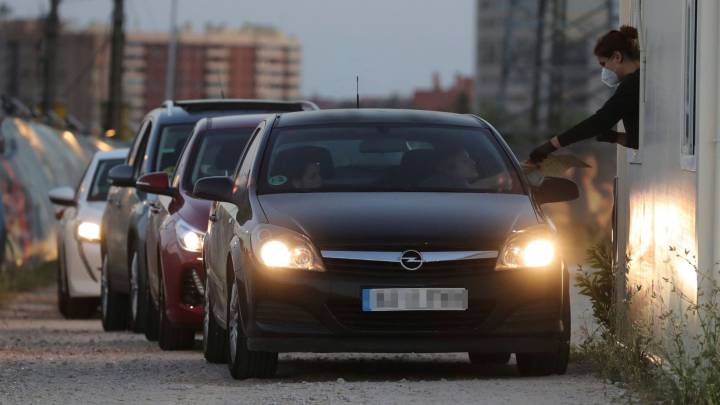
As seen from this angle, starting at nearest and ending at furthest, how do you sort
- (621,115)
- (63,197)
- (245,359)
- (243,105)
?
1. (245,359)
2. (621,115)
3. (243,105)
4. (63,197)

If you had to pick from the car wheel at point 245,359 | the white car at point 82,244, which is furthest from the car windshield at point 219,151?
the white car at point 82,244

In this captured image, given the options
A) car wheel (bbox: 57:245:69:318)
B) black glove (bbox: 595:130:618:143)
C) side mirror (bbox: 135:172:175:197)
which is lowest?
car wheel (bbox: 57:245:69:318)

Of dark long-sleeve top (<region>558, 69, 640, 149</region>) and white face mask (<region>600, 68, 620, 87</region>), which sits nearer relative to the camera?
dark long-sleeve top (<region>558, 69, 640, 149</region>)

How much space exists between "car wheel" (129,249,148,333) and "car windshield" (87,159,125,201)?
4.39m

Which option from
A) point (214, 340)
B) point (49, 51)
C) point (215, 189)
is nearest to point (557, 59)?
point (49, 51)

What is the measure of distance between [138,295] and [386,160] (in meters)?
5.15

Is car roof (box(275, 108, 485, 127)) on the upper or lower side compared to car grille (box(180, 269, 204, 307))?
upper

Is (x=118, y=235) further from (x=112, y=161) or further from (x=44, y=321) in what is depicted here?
(x=112, y=161)

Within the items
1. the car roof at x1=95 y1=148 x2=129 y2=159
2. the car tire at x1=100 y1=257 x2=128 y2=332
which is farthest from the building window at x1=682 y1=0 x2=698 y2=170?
the car roof at x1=95 y1=148 x2=129 y2=159

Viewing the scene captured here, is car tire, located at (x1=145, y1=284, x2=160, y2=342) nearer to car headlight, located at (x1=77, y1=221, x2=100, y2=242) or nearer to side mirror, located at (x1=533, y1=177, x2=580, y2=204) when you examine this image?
car headlight, located at (x1=77, y1=221, x2=100, y2=242)

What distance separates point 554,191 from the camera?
38.2 ft

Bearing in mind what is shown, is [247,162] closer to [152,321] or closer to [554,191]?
[554,191]

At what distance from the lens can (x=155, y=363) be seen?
42.2 ft

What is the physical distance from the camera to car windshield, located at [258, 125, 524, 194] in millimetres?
11469
